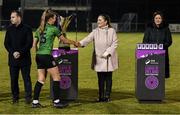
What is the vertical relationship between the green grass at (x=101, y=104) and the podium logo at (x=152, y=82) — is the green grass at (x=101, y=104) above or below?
below

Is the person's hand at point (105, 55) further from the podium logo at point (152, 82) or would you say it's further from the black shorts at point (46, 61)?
the black shorts at point (46, 61)

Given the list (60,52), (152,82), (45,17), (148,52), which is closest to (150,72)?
(152,82)

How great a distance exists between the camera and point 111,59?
11.3 m

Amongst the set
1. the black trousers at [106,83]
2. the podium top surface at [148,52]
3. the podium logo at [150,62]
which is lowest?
the black trousers at [106,83]

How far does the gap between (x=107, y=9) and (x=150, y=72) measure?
174 feet

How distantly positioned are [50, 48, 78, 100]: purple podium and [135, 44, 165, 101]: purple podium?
1259 millimetres

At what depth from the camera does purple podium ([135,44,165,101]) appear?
36.7ft

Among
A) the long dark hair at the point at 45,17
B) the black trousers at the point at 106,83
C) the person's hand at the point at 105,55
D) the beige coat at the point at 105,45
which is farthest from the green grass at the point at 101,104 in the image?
the long dark hair at the point at 45,17

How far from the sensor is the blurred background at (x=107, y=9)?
61719 millimetres

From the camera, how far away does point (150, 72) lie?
37.0ft

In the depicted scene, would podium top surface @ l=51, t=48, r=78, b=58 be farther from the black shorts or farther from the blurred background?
the blurred background

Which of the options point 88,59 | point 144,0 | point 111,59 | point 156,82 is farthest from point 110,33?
point 144,0

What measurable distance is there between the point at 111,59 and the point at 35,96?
1.75 meters

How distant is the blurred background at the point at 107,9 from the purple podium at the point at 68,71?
49.7 m
